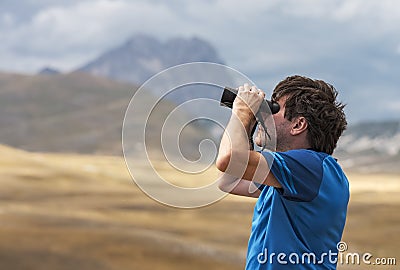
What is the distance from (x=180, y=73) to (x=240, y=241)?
18.2 m

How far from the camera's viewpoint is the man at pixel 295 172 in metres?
1.67

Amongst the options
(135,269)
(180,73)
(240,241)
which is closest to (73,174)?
(240,241)

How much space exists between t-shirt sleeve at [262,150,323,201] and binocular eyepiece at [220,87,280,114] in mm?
140

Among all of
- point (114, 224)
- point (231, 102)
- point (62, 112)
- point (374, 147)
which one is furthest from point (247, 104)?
point (374, 147)

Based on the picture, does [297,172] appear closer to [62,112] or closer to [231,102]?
[231,102]

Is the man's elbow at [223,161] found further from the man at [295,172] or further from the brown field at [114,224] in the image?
the brown field at [114,224]

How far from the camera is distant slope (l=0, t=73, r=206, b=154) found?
3041 inches

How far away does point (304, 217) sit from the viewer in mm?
1749

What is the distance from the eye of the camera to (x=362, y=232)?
22.5 meters

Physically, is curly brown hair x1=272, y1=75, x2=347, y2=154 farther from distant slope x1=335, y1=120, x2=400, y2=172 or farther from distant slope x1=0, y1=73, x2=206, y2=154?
distant slope x1=335, y1=120, x2=400, y2=172

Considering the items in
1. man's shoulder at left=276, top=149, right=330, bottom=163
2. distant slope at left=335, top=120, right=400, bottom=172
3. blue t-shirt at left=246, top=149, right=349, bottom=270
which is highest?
distant slope at left=335, top=120, right=400, bottom=172

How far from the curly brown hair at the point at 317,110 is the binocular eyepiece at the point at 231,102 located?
42mm

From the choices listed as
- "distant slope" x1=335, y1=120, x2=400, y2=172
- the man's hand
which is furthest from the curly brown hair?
"distant slope" x1=335, y1=120, x2=400, y2=172

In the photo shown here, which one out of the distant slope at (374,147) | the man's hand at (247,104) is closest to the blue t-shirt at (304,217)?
the man's hand at (247,104)
